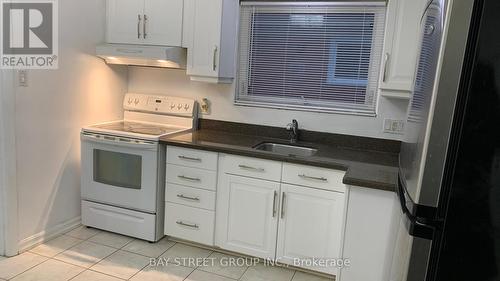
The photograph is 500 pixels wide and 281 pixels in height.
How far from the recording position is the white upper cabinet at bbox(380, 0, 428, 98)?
7.85ft

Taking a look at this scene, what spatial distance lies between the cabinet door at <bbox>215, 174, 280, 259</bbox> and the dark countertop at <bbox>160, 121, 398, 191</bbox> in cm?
21

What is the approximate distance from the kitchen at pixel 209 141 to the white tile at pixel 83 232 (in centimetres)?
1

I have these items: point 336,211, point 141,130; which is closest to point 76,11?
point 141,130

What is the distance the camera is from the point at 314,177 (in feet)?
8.15

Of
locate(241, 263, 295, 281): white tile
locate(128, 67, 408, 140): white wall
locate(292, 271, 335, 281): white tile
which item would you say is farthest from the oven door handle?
locate(292, 271, 335, 281): white tile

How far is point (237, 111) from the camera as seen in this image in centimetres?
327

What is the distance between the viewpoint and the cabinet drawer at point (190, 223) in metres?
2.84

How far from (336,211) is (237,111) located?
1.26 m

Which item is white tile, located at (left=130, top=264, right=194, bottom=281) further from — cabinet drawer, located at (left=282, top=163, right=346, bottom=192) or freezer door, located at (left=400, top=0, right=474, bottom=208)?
freezer door, located at (left=400, top=0, right=474, bottom=208)

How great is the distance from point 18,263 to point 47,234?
1.19ft

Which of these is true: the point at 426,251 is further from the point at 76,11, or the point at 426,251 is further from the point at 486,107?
the point at 76,11

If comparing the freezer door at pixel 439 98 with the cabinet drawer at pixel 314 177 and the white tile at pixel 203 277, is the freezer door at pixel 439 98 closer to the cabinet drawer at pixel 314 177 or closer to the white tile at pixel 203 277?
the cabinet drawer at pixel 314 177

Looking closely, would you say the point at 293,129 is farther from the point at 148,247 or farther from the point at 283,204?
the point at 148,247

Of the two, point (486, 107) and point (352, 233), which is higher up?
point (486, 107)
